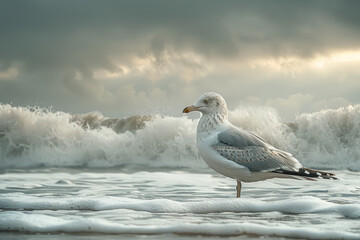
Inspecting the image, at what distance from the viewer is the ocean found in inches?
174

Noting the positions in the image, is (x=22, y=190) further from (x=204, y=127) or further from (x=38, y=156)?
(x=38, y=156)

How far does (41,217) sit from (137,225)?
Result: 96 centimetres

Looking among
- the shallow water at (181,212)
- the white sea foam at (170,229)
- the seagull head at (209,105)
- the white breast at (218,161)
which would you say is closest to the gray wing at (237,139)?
the white breast at (218,161)

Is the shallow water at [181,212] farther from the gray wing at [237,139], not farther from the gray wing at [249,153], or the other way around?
the gray wing at [237,139]

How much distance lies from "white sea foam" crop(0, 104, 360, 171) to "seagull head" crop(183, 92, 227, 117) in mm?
7522

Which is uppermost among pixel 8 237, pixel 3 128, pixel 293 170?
pixel 3 128

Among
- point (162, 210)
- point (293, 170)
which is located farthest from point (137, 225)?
point (293, 170)

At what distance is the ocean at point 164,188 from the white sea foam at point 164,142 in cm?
3

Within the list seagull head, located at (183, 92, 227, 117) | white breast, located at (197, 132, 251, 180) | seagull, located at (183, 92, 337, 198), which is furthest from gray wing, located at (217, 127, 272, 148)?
seagull head, located at (183, 92, 227, 117)

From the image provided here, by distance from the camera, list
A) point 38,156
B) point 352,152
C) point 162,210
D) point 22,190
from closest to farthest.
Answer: point 162,210 → point 22,190 → point 352,152 → point 38,156

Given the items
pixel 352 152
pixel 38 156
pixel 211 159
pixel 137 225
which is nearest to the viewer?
pixel 137 225

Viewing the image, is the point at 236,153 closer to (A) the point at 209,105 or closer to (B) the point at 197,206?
(A) the point at 209,105

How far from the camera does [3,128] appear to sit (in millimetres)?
18641

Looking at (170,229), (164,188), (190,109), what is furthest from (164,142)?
(170,229)
